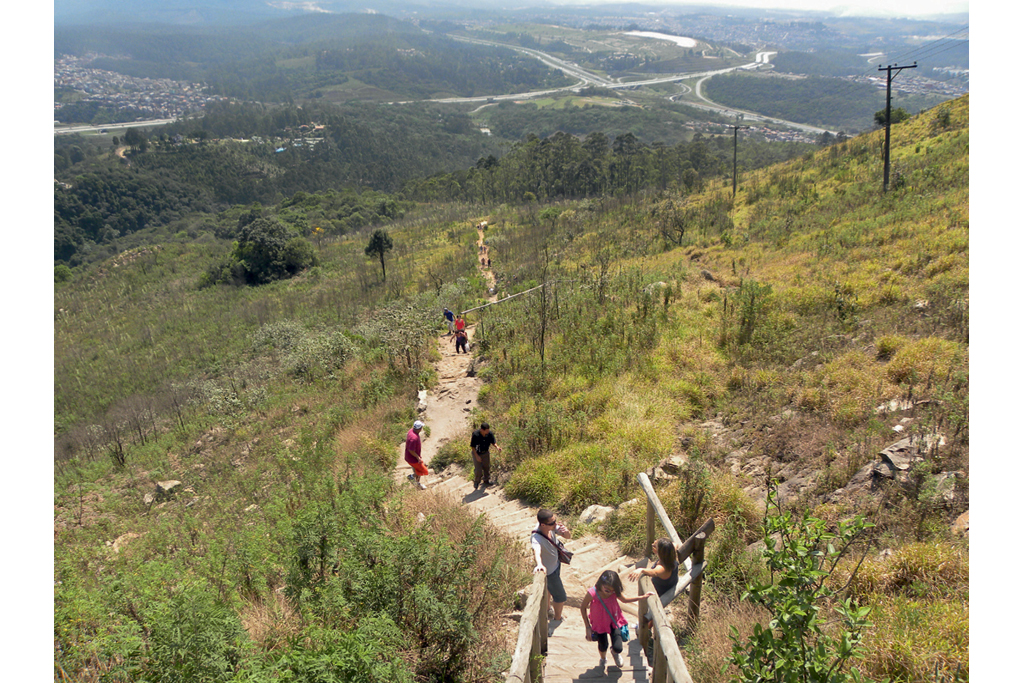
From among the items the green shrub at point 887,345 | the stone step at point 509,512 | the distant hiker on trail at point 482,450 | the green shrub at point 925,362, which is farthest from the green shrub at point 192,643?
the green shrub at point 887,345

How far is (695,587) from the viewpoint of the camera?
441 cm

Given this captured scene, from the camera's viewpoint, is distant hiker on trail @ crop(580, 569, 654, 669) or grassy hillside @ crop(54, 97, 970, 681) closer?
grassy hillside @ crop(54, 97, 970, 681)

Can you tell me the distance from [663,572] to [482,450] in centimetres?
389

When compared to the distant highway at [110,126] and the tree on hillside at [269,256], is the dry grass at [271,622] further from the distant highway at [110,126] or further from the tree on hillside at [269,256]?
the distant highway at [110,126]

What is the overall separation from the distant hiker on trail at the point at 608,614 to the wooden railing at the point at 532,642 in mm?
436

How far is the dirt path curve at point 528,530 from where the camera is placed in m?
4.49

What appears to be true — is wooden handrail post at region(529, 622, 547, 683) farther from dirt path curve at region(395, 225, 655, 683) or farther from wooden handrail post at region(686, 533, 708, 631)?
wooden handrail post at region(686, 533, 708, 631)

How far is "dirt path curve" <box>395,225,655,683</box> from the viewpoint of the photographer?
4.49 meters

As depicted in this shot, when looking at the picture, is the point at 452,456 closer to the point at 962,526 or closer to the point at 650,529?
the point at 650,529

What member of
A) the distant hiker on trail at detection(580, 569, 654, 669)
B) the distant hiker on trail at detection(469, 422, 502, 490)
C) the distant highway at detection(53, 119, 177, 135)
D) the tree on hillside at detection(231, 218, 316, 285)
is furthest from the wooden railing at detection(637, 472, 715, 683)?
the distant highway at detection(53, 119, 177, 135)

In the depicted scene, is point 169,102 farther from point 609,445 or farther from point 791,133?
point 609,445

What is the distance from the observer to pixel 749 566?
16.1ft

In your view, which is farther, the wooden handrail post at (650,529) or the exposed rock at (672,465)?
the exposed rock at (672,465)

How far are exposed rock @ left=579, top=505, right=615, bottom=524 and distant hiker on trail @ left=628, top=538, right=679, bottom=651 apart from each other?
2.08m
